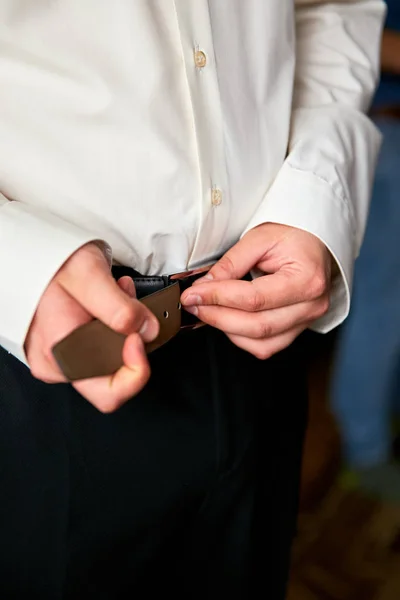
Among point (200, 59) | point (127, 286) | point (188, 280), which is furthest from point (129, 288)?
point (200, 59)

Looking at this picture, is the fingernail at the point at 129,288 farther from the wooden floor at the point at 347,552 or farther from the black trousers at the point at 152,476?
the wooden floor at the point at 347,552

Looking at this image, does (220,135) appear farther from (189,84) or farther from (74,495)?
(74,495)

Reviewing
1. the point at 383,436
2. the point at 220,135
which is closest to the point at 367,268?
the point at 383,436

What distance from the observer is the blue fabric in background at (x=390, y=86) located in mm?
1575

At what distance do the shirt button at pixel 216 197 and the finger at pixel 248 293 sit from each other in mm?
90

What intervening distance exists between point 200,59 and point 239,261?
7.2 inches

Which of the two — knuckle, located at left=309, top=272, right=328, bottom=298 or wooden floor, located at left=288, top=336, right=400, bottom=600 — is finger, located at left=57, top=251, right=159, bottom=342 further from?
wooden floor, located at left=288, top=336, right=400, bottom=600

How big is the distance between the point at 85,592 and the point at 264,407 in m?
0.28

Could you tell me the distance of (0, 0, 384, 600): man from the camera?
51 cm

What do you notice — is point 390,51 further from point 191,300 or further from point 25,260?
point 25,260

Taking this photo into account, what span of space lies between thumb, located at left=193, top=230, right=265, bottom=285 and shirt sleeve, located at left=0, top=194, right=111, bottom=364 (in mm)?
131

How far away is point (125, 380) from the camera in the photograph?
18.3 inches

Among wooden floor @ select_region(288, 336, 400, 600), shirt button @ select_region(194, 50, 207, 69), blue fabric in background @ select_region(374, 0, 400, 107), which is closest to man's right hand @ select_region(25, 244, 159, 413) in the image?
shirt button @ select_region(194, 50, 207, 69)

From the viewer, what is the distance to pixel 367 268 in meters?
1.67
